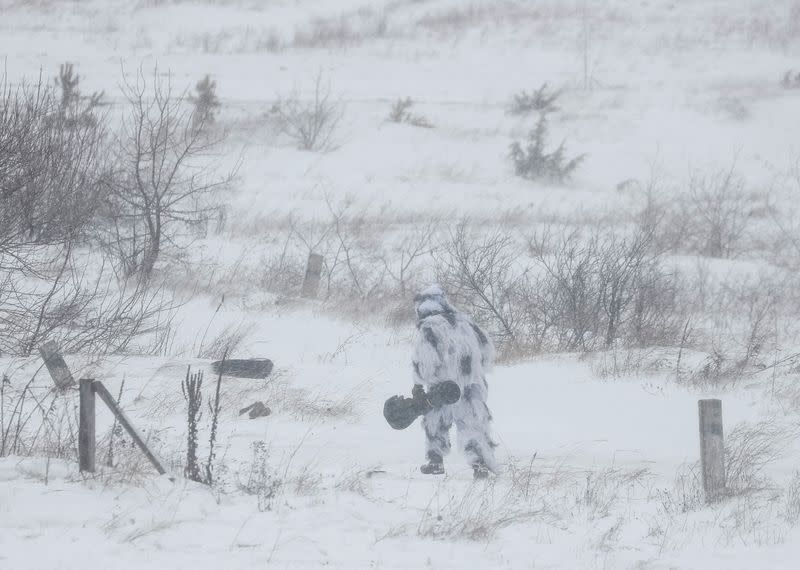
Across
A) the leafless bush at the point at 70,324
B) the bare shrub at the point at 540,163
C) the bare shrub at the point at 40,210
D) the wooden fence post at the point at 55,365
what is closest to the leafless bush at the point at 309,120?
the bare shrub at the point at 540,163

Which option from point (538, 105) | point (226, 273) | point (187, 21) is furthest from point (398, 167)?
point (187, 21)

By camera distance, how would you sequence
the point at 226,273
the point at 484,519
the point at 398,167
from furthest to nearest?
the point at 398,167 < the point at 226,273 < the point at 484,519

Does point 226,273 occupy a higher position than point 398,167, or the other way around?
point 398,167

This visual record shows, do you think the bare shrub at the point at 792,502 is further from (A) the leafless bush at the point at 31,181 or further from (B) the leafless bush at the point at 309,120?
(B) the leafless bush at the point at 309,120

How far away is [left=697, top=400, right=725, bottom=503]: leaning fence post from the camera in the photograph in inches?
231

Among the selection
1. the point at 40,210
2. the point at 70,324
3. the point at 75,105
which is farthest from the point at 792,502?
the point at 75,105

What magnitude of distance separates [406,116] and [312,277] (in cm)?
1703

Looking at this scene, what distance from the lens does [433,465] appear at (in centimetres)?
667

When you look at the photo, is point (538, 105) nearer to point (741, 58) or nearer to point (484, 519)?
point (741, 58)

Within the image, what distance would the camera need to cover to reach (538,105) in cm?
3253

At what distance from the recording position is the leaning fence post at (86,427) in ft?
16.9

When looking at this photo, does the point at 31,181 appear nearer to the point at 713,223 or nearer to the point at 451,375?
the point at 451,375

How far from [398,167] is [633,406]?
1783cm

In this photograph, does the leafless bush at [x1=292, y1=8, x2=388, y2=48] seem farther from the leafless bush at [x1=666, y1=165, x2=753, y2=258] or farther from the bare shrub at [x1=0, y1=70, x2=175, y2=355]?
the bare shrub at [x1=0, y1=70, x2=175, y2=355]
